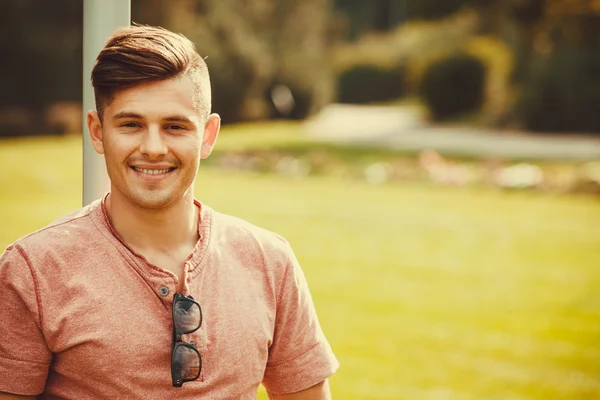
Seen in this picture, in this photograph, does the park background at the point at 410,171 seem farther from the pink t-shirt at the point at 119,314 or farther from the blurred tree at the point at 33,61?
the pink t-shirt at the point at 119,314

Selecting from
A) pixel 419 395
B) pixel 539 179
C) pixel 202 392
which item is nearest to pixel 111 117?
pixel 202 392

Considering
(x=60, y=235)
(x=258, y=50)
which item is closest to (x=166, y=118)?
(x=60, y=235)

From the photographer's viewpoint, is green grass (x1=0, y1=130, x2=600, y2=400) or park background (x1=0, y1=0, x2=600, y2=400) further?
park background (x1=0, y1=0, x2=600, y2=400)

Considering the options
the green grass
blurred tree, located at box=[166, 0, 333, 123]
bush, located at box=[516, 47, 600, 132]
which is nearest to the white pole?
the green grass

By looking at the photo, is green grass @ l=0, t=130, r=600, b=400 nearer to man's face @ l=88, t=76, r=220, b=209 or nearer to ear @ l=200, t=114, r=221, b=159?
ear @ l=200, t=114, r=221, b=159

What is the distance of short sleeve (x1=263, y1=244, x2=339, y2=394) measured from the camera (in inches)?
75.2

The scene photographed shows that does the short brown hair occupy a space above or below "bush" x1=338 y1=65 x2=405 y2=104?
above

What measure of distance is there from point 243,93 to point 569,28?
842 cm

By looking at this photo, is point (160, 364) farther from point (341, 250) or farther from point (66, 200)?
point (66, 200)

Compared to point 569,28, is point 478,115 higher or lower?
lower

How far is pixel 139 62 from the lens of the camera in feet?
5.60

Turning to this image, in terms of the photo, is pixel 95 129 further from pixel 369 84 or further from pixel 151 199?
pixel 369 84

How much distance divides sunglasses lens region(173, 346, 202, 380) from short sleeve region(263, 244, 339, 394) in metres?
0.26

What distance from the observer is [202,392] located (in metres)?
1.73
